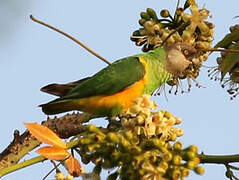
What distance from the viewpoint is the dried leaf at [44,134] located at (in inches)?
92.6

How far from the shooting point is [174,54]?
11.1 feet

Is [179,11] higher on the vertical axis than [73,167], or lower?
higher

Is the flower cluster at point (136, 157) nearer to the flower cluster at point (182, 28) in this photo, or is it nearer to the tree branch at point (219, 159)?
the tree branch at point (219, 159)

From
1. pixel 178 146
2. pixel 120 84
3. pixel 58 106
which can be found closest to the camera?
pixel 178 146

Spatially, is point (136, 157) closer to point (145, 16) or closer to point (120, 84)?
point (145, 16)

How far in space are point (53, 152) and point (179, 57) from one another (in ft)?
4.06

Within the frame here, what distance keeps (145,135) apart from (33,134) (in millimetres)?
422

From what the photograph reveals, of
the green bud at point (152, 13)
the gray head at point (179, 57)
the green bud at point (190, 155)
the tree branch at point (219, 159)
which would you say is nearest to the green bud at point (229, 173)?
the tree branch at point (219, 159)

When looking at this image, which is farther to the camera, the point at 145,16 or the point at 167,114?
the point at 145,16

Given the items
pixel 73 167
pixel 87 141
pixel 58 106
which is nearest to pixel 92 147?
pixel 87 141

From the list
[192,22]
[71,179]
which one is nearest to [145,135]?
[71,179]

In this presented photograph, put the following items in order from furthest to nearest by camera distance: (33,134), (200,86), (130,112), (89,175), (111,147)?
1. (200,86)
2. (130,112)
3. (33,134)
4. (89,175)
5. (111,147)

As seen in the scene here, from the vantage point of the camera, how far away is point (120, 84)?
340 centimetres

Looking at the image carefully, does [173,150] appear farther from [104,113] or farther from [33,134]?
[104,113]
